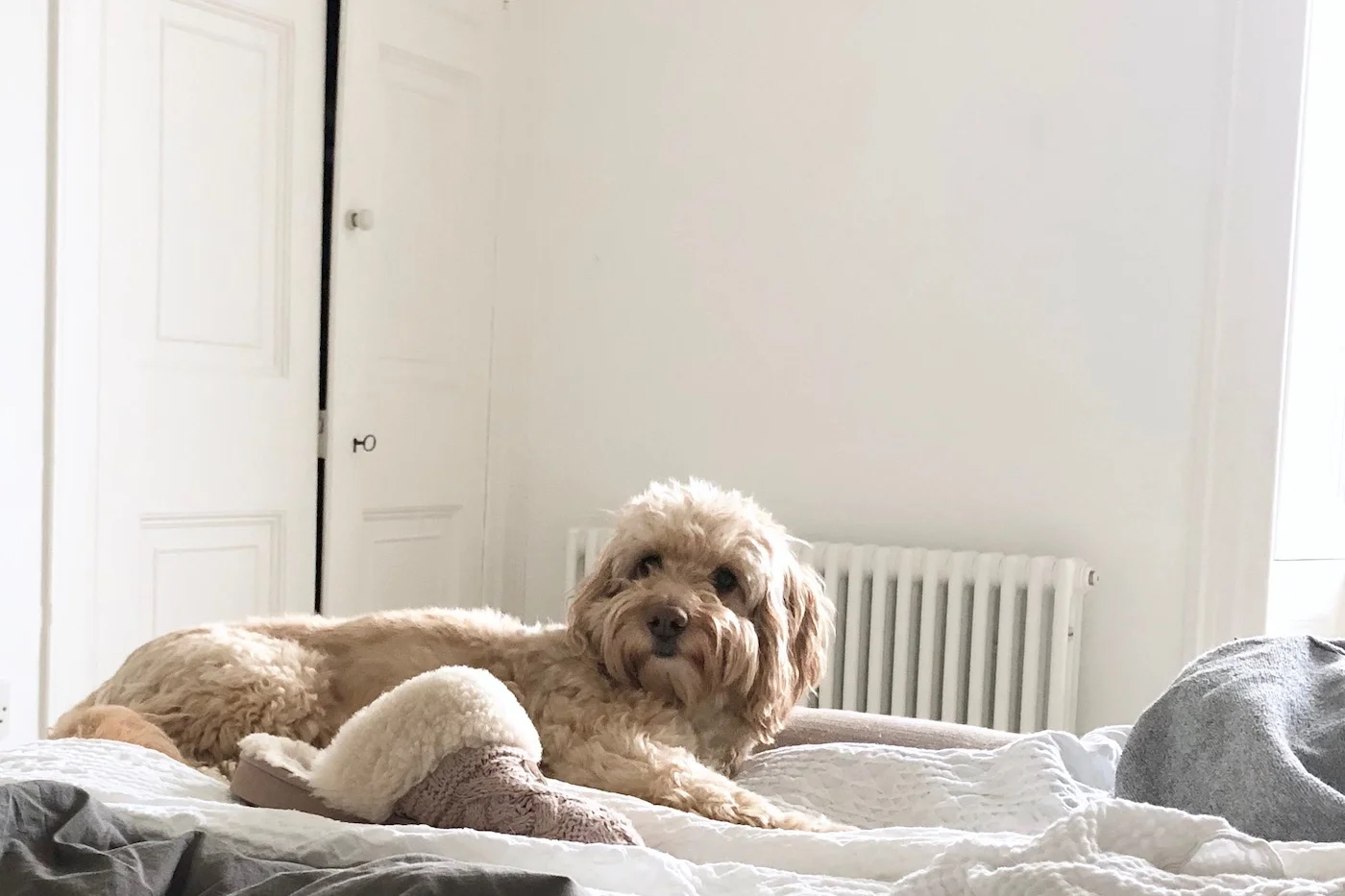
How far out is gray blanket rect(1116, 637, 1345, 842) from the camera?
0.99 meters

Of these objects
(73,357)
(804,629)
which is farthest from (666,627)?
(73,357)

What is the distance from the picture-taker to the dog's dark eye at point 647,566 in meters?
1.76

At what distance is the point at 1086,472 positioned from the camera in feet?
10.1

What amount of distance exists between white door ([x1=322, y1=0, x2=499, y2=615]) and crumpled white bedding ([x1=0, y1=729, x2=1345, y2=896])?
2.13 m

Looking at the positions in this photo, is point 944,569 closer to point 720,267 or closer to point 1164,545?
point 1164,545

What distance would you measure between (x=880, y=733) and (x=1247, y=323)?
5.36 feet

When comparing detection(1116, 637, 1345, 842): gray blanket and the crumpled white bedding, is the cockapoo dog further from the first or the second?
detection(1116, 637, 1345, 842): gray blanket

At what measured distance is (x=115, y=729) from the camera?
4.50 feet

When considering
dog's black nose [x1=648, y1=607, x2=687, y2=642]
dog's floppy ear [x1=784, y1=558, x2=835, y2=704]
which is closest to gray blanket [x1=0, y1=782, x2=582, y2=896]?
dog's black nose [x1=648, y1=607, x2=687, y2=642]

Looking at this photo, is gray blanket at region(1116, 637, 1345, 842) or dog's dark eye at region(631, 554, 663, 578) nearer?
gray blanket at region(1116, 637, 1345, 842)

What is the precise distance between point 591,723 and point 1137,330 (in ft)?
6.47

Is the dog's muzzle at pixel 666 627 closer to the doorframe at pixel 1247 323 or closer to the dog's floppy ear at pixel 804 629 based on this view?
the dog's floppy ear at pixel 804 629

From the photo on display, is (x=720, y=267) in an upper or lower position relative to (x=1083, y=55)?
lower

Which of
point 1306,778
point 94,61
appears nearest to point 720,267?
point 94,61
